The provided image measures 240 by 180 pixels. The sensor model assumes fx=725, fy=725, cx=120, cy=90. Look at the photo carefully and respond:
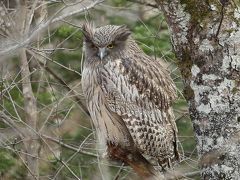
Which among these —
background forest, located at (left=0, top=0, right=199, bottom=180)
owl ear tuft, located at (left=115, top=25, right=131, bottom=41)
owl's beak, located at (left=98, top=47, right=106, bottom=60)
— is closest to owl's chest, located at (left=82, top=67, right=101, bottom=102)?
owl's beak, located at (left=98, top=47, right=106, bottom=60)

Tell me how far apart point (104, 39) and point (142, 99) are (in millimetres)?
536

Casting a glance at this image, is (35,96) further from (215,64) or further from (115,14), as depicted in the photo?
(215,64)

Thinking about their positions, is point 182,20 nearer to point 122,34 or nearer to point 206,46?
point 206,46

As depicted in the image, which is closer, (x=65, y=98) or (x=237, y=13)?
(x=237, y=13)

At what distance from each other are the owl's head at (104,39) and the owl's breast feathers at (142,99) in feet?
0.39

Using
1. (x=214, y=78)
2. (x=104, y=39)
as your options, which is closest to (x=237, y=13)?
(x=214, y=78)

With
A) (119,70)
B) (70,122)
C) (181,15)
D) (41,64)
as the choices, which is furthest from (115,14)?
(181,15)

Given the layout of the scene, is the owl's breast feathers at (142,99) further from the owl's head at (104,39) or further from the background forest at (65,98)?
the background forest at (65,98)

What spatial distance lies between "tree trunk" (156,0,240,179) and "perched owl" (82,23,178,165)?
1656 mm

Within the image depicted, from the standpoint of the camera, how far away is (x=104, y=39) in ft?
18.0

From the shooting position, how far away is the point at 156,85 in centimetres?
536

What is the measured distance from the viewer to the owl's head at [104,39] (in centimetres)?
546

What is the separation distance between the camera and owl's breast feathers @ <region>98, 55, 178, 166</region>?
536 centimetres

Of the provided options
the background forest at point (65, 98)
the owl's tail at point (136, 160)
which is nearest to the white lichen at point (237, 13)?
the owl's tail at point (136, 160)
